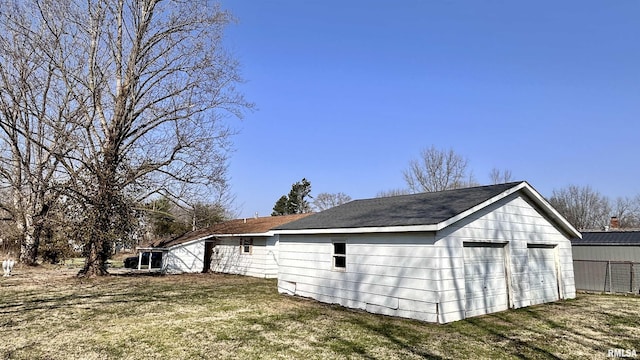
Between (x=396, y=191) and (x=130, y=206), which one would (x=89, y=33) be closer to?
(x=130, y=206)

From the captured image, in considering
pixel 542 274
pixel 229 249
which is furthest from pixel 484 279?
pixel 229 249

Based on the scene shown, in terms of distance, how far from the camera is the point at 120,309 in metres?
10.3

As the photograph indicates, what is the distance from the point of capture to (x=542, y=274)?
12.0 meters

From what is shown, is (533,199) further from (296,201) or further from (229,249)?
(296,201)

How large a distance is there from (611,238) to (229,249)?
66.9 feet

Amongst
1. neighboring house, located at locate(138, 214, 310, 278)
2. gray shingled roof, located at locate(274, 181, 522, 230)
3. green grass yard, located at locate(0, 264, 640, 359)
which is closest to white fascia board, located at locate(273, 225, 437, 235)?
gray shingled roof, located at locate(274, 181, 522, 230)

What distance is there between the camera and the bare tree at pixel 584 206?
157ft

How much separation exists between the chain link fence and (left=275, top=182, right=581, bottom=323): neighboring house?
14.9ft

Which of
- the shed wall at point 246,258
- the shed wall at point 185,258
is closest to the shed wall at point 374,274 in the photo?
the shed wall at point 246,258

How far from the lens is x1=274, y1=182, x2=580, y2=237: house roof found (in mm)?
9445

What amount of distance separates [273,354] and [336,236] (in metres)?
5.76

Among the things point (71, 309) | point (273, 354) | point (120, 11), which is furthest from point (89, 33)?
point (273, 354)

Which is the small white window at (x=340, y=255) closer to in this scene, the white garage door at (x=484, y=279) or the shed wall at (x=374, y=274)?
the shed wall at (x=374, y=274)

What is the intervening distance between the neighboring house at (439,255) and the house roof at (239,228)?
892 cm
